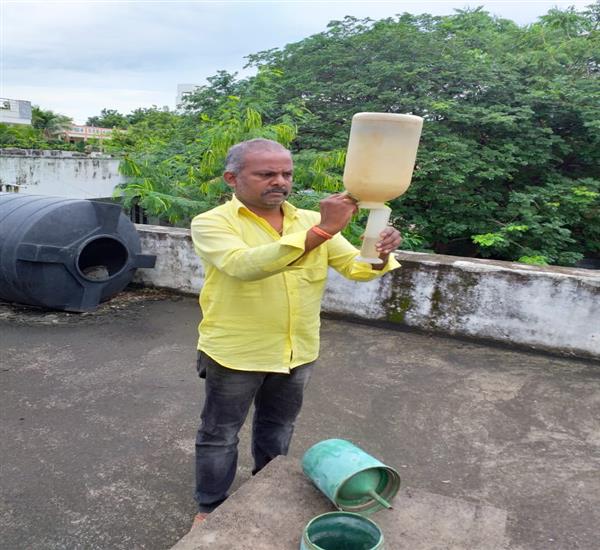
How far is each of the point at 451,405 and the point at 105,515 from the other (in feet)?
7.03

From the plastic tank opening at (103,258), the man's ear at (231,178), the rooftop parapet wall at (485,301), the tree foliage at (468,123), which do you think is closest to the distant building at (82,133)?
the tree foliage at (468,123)

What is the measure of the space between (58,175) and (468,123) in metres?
12.9

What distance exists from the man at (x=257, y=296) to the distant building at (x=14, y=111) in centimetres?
4734

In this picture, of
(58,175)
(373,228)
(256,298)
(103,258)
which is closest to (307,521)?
(256,298)

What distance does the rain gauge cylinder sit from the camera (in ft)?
5.44

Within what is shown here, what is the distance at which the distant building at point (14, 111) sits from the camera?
1660 inches

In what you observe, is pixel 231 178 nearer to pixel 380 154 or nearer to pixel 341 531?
pixel 380 154

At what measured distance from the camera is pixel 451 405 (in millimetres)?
3391

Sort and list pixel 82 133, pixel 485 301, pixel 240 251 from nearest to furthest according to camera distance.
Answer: pixel 240 251
pixel 485 301
pixel 82 133

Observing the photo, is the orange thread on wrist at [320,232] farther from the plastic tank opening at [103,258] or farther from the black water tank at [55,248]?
the plastic tank opening at [103,258]

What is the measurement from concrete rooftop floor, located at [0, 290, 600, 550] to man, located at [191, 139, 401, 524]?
0.56 m

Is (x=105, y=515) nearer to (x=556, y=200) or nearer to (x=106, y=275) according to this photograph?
(x=106, y=275)

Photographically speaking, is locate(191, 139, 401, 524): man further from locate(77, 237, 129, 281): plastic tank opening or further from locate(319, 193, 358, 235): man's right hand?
locate(77, 237, 129, 281): plastic tank opening

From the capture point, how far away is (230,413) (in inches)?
81.0
